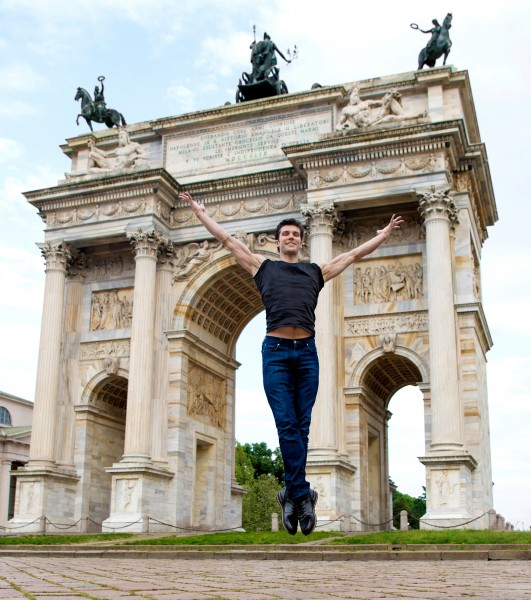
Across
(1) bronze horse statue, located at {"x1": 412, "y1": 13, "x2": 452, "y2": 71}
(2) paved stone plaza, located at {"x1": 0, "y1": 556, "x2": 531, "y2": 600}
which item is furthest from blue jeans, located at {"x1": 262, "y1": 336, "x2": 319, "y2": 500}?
(1) bronze horse statue, located at {"x1": 412, "y1": 13, "x2": 452, "y2": 71}

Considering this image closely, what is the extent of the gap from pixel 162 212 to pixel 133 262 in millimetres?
2989

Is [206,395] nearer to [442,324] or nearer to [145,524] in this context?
[145,524]

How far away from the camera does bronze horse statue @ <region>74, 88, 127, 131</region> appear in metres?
40.6

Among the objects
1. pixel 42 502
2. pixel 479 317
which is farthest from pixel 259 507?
pixel 479 317

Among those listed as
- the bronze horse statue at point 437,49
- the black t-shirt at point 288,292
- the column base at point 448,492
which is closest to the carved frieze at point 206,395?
the column base at point 448,492

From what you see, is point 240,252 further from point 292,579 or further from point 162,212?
point 162,212

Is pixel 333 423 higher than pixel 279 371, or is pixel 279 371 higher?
pixel 333 423

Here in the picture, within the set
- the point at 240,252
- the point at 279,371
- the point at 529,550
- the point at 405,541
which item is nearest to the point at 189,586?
the point at 279,371

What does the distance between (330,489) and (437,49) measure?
59.4 ft

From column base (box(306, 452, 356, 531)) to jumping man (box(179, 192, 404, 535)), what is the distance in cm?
2230

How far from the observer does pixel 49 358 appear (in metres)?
35.2

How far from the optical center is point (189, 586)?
727cm

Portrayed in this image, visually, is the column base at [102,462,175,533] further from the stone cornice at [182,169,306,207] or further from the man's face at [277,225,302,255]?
the man's face at [277,225,302,255]

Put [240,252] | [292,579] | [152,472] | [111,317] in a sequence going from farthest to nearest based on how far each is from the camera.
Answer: [111,317] < [152,472] < [292,579] < [240,252]
